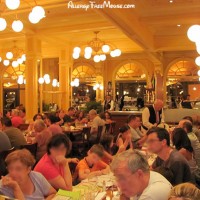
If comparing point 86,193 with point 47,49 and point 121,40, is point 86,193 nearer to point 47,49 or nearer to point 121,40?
point 121,40

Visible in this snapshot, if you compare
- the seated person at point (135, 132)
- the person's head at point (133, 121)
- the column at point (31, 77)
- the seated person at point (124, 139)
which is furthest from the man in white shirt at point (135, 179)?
the column at point (31, 77)

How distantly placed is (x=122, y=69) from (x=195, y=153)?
14.1 m

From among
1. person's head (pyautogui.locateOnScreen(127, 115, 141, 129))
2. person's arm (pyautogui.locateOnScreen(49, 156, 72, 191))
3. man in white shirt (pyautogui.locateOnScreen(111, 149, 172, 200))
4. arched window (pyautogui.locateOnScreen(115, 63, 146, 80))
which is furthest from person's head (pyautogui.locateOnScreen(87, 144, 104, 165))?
arched window (pyautogui.locateOnScreen(115, 63, 146, 80))

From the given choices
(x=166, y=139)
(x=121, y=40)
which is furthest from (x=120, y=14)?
(x=121, y=40)

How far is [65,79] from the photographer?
46.0 ft

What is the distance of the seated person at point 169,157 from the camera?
318cm

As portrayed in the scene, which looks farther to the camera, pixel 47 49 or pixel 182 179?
pixel 47 49

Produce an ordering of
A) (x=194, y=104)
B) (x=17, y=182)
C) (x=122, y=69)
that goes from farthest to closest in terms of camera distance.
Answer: (x=122, y=69)
(x=194, y=104)
(x=17, y=182)

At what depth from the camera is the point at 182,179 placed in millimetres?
3168

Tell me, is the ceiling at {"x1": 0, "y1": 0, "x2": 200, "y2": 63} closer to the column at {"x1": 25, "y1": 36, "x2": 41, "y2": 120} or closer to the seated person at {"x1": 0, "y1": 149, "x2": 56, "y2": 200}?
the column at {"x1": 25, "y1": 36, "x2": 41, "y2": 120}

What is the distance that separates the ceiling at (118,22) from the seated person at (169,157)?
3349 millimetres

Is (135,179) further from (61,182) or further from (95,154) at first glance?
(95,154)

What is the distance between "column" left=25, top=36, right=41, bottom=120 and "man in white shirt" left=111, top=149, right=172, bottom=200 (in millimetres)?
9509

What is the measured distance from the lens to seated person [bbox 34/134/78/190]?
3531 millimetres
